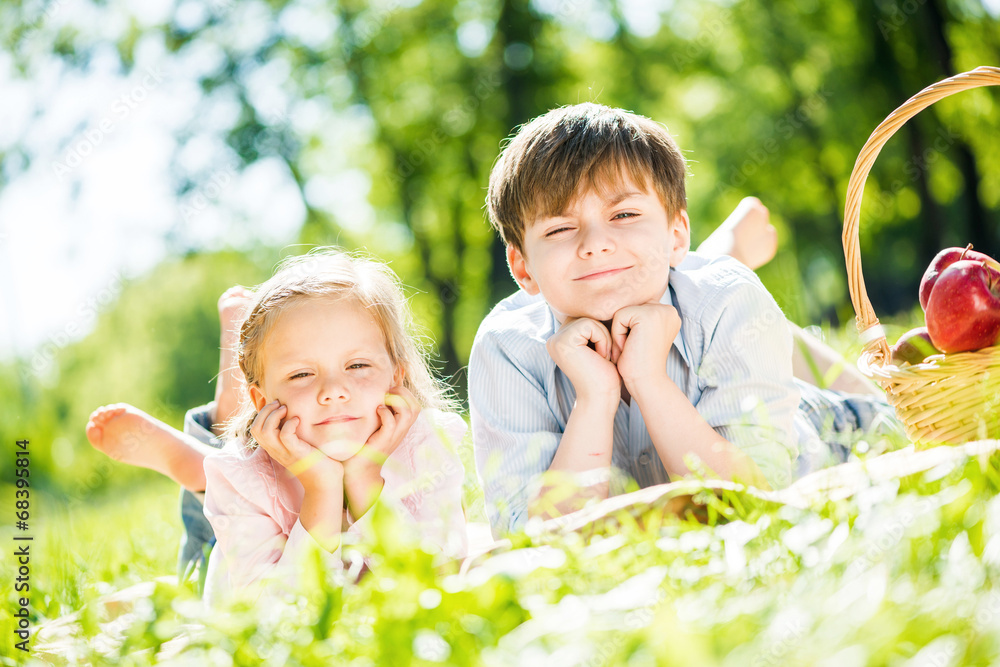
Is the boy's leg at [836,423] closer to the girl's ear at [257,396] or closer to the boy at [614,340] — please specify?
the boy at [614,340]

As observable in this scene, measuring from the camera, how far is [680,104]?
50.3ft

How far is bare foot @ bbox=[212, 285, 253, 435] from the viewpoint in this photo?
2.78 meters

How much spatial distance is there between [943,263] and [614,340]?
1.02 metres

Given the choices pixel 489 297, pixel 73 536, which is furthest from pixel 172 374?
pixel 73 536

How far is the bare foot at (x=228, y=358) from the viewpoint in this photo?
2.78 m

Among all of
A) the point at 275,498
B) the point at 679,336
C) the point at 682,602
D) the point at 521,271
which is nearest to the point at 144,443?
the point at 275,498

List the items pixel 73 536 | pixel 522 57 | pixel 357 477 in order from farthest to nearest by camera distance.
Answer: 1. pixel 522 57
2. pixel 73 536
3. pixel 357 477

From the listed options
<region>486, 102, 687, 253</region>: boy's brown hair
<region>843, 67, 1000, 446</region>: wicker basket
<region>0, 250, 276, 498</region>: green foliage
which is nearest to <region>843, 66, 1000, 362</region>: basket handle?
<region>843, 67, 1000, 446</region>: wicker basket

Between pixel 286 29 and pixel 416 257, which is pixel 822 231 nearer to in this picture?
pixel 416 257

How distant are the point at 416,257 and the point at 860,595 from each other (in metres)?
15.6

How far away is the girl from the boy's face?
473 mm

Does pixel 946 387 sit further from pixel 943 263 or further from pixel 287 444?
pixel 287 444

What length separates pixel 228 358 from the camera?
305 cm

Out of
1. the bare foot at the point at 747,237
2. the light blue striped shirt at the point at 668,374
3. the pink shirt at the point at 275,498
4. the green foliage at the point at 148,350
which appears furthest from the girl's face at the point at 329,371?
the green foliage at the point at 148,350
